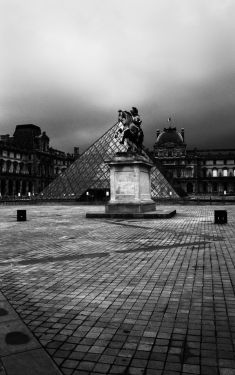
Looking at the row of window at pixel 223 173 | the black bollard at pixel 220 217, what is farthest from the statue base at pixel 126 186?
the row of window at pixel 223 173

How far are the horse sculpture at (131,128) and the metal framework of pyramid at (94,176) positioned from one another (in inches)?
862

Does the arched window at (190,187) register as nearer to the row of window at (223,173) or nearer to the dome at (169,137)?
the row of window at (223,173)

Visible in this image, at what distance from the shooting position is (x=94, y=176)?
1748 inches

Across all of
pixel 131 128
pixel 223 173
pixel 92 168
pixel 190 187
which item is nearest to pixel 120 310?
pixel 131 128

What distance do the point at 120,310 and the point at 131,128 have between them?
16255 mm

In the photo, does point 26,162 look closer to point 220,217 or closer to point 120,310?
point 220,217

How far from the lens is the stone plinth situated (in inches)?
753

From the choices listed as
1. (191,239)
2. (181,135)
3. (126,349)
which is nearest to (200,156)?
(181,135)

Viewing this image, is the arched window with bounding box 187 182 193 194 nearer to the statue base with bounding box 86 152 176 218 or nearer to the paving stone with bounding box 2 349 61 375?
the statue base with bounding box 86 152 176 218

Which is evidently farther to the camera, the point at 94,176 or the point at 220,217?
the point at 94,176

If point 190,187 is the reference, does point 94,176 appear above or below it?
below

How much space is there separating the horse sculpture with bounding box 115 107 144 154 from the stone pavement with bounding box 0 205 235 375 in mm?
12094

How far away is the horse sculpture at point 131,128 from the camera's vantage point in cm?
2009

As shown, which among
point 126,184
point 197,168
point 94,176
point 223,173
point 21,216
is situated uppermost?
point 197,168
